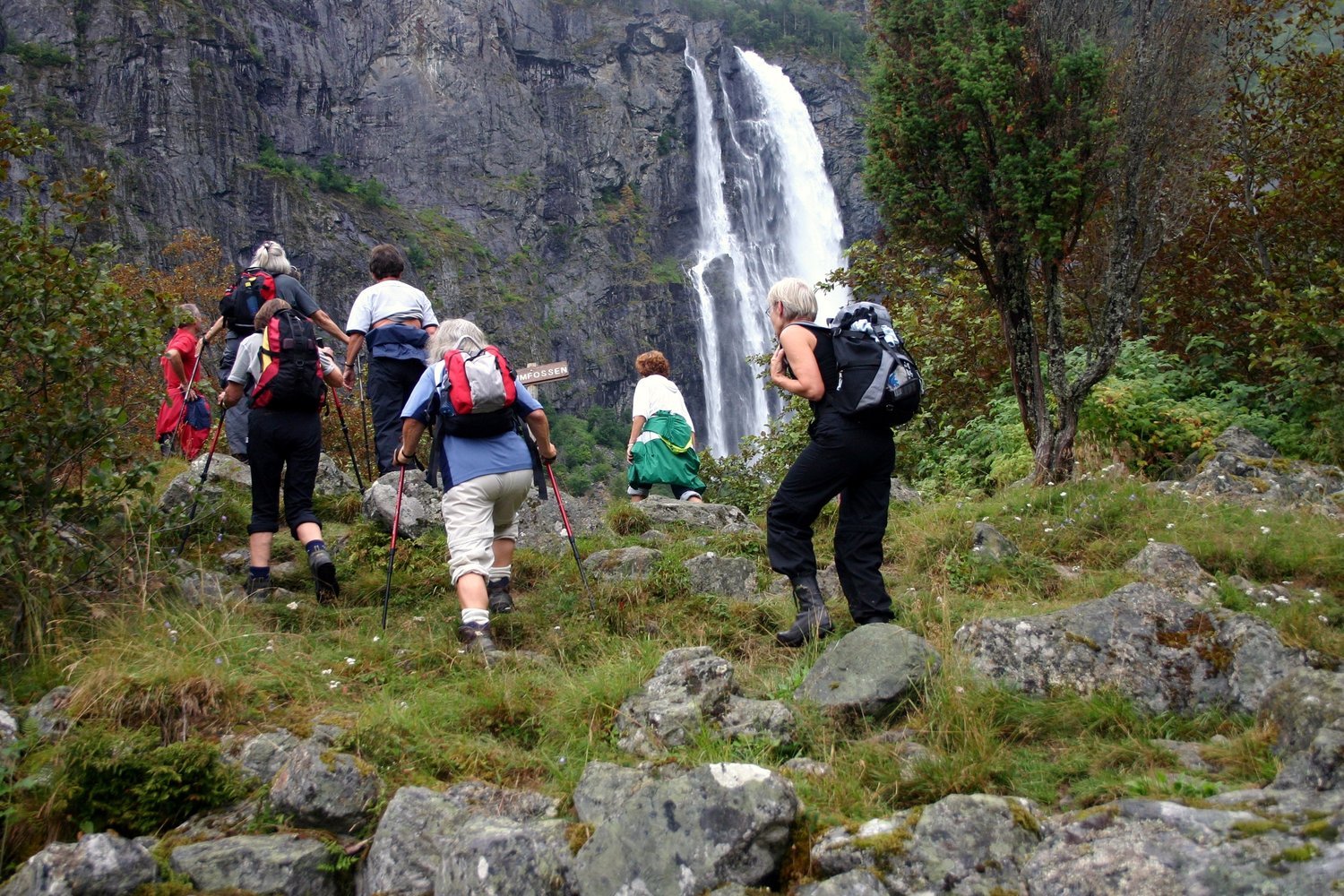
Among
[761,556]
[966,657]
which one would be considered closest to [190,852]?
[966,657]

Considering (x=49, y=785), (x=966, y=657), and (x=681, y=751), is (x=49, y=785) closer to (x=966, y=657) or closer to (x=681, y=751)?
(x=681, y=751)

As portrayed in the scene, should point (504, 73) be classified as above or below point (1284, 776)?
above

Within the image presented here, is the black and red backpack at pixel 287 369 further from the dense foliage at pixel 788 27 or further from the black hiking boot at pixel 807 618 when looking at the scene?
the dense foliage at pixel 788 27

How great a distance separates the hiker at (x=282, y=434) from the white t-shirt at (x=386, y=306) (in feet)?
4.19

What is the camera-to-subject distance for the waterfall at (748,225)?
185 ft

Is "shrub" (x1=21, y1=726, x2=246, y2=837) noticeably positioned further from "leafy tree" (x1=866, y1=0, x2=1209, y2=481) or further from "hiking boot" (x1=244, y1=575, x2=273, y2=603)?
"leafy tree" (x1=866, y1=0, x2=1209, y2=481)

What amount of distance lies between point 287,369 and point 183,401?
13.7 ft

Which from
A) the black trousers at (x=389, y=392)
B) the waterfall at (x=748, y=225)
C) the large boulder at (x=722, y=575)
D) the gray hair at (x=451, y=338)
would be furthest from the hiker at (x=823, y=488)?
the waterfall at (x=748, y=225)

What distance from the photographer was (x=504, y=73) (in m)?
81.7

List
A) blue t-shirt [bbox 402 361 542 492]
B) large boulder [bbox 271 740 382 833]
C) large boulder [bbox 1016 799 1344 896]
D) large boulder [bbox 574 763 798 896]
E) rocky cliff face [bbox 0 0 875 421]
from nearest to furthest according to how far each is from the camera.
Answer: large boulder [bbox 1016 799 1344 896]
large boulder [bbox 574 763 798 896]
large boulder [bbox 271 740 382 833]
blue t-shirt [bbox 402 361 542 492]
rocky cliff face [bbox 0 0 875 421]

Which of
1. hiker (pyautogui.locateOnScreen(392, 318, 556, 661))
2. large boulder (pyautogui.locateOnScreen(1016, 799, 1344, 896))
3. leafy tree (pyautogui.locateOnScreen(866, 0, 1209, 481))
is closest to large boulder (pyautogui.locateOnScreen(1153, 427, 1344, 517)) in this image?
leafy tree (pyautogui.locateOnScreen(866, 0, 1209, 481))

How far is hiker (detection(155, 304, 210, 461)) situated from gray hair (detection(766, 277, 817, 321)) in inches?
239

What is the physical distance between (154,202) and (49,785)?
6508cm

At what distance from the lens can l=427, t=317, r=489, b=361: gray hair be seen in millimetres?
5512
